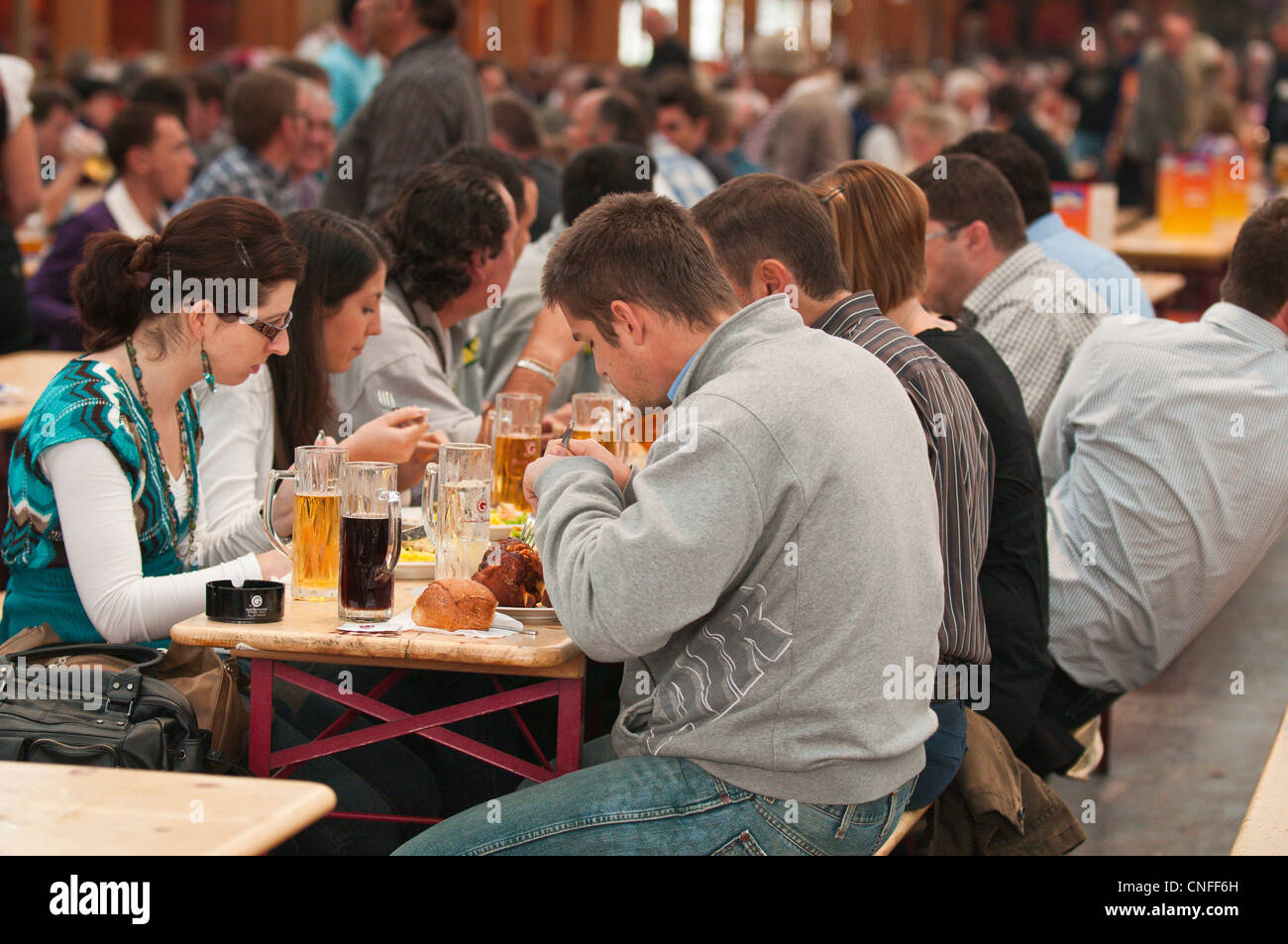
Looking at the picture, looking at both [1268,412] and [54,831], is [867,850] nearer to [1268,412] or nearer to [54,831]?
[54,831]

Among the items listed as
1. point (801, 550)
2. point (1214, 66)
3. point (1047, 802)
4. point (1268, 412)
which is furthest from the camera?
point (1214, 66)

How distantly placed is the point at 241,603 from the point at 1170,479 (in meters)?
1.80

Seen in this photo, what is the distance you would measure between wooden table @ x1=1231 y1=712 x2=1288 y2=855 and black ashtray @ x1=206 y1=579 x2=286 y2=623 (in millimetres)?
1412

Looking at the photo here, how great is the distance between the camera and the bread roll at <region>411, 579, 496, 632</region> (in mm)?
2035

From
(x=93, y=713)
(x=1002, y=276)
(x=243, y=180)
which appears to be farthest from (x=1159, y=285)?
(x=93, y=713)

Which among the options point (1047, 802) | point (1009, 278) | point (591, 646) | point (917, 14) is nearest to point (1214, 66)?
point (1009, 278)

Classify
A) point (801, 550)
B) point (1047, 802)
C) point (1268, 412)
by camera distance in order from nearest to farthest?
point (801, 550), point (1047, 802), point (1268, 412)

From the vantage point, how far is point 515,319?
4.10 meters

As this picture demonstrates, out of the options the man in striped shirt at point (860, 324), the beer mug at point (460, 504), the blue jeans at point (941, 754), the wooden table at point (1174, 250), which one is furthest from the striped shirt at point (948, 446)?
the wooden table at point (1174, 250)

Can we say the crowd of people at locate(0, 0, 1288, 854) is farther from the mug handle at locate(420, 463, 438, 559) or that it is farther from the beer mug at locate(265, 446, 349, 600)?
the mug handle at locate(420, 463, 438, 559)

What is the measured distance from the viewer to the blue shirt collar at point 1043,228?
4285mm

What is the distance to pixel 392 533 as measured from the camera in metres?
2.09

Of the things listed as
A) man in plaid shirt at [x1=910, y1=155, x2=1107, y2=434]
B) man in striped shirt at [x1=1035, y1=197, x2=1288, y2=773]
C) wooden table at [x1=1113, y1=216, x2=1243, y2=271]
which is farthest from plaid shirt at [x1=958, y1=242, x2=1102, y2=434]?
wooden table at [x1=1113, y1=216, x2=1243, y2=271]
